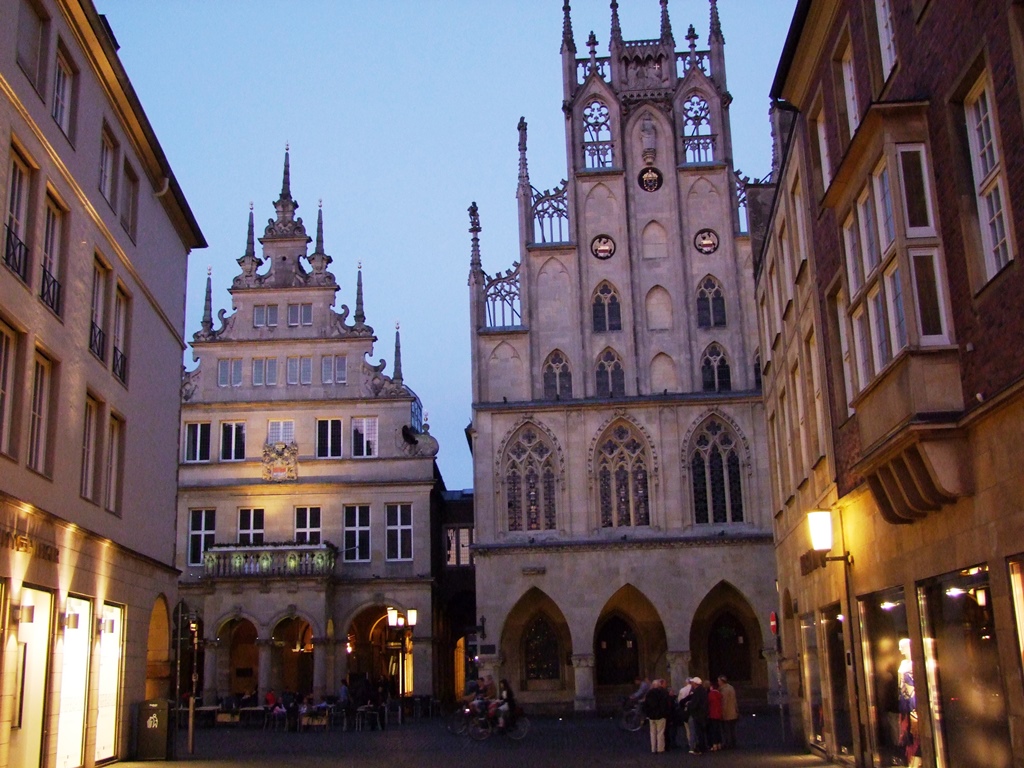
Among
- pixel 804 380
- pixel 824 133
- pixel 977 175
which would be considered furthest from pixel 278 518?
pixel 977 175

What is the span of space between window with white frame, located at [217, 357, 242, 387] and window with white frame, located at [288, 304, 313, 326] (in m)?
2.63

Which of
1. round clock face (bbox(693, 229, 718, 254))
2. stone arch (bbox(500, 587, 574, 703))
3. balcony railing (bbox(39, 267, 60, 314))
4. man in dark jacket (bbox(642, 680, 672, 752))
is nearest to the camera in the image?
balcony railing (bbox(39, 267, 60, 314))

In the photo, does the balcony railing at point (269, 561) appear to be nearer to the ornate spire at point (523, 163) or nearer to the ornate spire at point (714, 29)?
the ornate spire at point (523, 163)

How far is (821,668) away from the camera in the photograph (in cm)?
1992

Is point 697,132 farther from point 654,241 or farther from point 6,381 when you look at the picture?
point 6,381

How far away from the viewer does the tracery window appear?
4272cm

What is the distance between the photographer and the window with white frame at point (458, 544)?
5003cm

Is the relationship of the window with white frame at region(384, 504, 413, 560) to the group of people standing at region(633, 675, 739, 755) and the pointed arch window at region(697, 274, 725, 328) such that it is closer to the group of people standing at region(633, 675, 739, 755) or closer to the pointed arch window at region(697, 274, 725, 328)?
the pointed arch window at region(697, 274, 725, 328)

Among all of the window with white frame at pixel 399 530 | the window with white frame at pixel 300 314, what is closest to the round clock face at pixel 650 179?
the window with white frame at pixel 300 314

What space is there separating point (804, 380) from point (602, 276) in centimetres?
2279

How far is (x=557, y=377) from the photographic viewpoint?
140 feet

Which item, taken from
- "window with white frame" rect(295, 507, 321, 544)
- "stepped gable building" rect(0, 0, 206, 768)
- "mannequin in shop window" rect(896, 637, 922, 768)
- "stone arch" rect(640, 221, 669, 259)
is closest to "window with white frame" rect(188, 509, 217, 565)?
"window with white frame" rect(295, 507, 321, 544)

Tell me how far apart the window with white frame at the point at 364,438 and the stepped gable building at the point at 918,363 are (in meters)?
28.2

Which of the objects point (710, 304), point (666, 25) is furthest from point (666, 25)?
point (710, 304)
